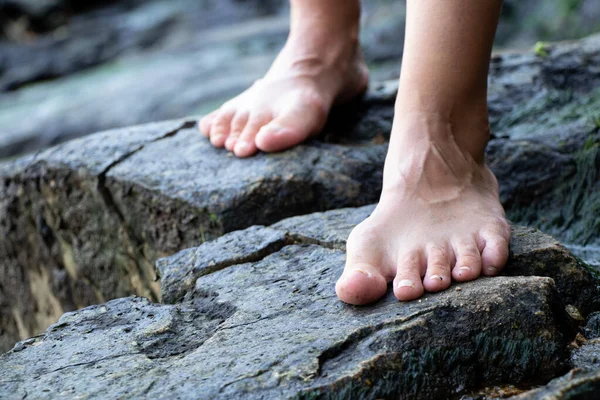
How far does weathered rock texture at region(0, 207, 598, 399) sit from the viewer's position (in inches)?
41.4

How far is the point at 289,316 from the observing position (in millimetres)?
1240

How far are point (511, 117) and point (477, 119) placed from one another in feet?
2.51

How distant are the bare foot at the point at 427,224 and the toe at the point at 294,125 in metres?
0.51

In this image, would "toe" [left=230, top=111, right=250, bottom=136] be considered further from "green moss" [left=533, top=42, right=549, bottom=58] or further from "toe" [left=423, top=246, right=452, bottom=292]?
"green moss" [left=533, top=42, right=549, bottom=58]

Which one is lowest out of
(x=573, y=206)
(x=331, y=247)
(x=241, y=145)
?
(x=573, y=206)

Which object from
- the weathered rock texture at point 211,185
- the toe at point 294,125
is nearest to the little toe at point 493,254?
the weathered rock texture at point 211,185

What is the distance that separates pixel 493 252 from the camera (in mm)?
1273

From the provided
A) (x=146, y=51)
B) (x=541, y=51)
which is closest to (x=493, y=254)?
(x=541, y=51)

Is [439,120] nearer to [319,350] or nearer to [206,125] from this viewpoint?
[319,350]

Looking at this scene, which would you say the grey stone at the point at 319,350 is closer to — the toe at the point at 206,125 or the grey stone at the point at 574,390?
the grey stone at the point at 574,390

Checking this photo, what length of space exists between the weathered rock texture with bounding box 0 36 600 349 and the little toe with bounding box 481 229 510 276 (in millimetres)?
527

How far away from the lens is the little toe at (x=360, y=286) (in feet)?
3.99

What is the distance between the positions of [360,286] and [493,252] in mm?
273

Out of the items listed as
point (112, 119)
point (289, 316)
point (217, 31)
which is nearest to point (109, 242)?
point (289, 316)
